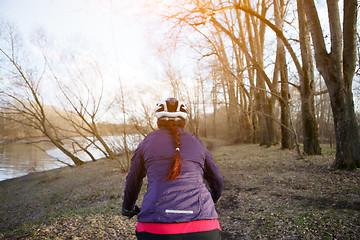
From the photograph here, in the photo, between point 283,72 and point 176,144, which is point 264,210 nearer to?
point 176,144

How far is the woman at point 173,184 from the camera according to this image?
151 centimetres

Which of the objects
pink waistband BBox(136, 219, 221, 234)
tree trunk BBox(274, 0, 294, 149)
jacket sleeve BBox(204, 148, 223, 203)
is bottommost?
pink waistband BBox(136, 219, 221, 234)

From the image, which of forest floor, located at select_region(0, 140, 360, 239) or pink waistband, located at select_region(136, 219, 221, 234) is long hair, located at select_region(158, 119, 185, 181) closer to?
pink waistband, located at select_region(136, 219, 221, 234)

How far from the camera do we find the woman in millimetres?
1512

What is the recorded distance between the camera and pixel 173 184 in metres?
1.67

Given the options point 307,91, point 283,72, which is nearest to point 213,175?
point 307,91

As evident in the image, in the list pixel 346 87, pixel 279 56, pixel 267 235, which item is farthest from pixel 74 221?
pixel 279 56

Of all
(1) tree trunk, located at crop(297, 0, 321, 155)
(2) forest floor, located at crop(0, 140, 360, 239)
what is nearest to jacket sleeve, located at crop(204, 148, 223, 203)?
(2) forest floor, located at crop(0, 140, 360, 239)

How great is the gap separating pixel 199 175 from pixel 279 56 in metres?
12.3

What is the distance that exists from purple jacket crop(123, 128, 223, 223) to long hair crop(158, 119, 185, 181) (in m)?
0.03

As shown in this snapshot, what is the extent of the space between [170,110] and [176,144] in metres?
0.39

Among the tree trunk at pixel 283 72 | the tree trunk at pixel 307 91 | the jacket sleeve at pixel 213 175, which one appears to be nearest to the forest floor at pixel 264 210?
the tree trunk at pixel 307 91

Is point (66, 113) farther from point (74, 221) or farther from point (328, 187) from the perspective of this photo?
point (328, 187)

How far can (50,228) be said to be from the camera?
479 cm
